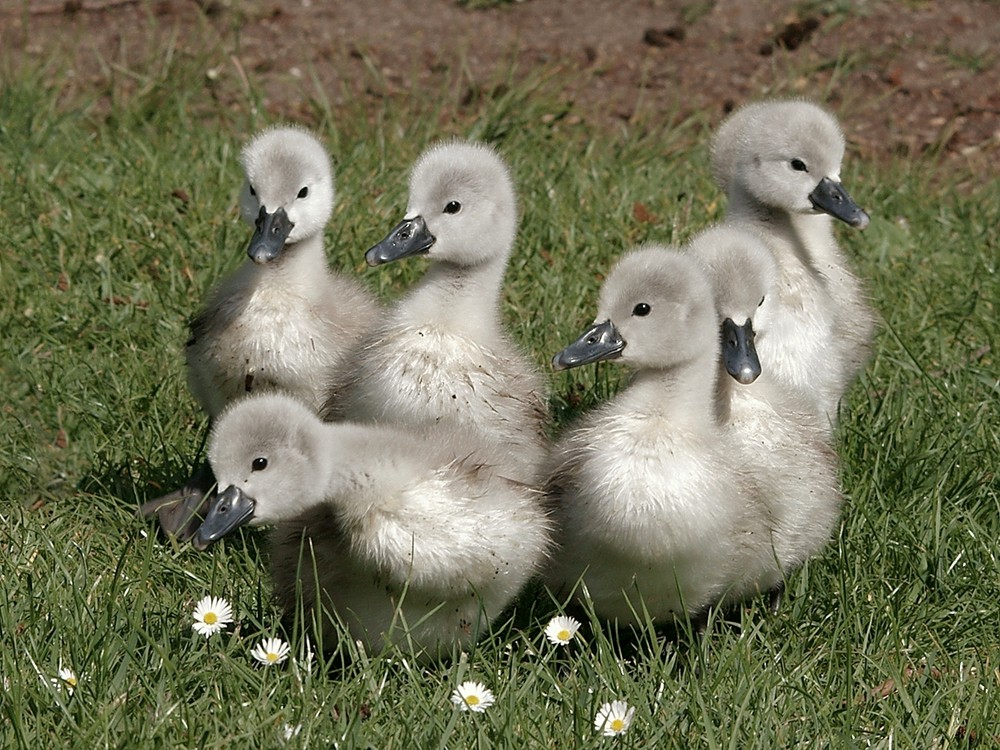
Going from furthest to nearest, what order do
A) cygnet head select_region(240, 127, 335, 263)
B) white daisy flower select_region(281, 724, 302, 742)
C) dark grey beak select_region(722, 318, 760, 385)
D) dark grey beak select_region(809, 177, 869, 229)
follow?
dark grey beak select_region(809, 177, 869, 229) < cygnet head select_region(240, 127, 335, 263) < dark grey beak select_region(722, 318, 760, 385) < white daisy flower select_region(281, 724, 302, 742)

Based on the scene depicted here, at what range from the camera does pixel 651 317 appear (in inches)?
170

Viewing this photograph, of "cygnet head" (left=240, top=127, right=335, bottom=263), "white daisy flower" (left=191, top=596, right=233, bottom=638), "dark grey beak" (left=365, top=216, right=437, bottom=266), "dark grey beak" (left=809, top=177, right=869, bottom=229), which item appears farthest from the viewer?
"dark grey beak" (left=809, top=177, right=869, bottom=229)

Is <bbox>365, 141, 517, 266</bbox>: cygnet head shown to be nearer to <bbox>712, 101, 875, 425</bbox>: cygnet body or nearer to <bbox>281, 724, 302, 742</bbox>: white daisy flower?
<bbox>712, 101, 875, 425</bbox>: cygnet body

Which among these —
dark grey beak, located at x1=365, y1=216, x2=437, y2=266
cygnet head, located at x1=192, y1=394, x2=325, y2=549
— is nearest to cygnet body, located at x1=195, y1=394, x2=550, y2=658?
cygnet head, located at x1=192, y1=394, x2=325, y2=549

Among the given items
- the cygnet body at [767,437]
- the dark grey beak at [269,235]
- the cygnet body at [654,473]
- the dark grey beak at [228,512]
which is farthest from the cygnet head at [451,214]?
the dark grey beak at [228,512]

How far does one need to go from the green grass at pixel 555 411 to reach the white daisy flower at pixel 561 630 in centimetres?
6

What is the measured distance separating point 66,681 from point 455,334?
5.44 feet

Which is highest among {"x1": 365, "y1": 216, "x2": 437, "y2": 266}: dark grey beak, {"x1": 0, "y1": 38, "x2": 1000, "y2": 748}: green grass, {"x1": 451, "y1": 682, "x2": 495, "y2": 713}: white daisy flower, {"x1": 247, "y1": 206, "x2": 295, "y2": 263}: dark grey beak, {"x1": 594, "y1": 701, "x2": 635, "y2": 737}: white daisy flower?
{"x1": 365, "y1": 216, "x2": 437, "y2": 266}: dark grey beak

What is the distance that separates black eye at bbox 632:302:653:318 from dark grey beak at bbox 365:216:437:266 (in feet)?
2.70

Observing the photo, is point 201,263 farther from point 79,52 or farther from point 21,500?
point 79,52

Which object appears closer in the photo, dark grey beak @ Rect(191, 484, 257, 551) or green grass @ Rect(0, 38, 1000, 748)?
green grass @ Rect(0, 38, 1000, 748)

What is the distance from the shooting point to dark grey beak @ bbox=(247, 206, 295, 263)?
5.01m

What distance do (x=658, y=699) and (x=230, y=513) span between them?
1.21 meters

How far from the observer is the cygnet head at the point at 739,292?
4520mm
